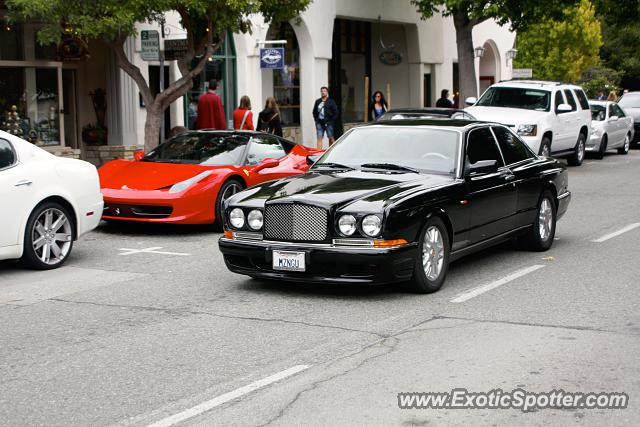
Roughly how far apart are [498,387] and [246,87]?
20.1 meters

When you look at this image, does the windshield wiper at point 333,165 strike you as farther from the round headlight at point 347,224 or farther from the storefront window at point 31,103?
the storefront window at point 31,103

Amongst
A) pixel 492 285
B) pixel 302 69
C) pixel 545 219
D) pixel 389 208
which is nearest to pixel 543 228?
pixel 545 219

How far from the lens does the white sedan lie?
32.2 feet

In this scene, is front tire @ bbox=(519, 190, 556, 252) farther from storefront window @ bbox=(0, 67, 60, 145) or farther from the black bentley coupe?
storefront window @ bbox=(0, 67, 60, 145)

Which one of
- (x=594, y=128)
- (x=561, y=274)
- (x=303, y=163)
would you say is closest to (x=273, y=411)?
(x=561, y=274)

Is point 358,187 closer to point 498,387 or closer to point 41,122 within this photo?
point 498,387

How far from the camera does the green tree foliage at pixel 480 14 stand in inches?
1045

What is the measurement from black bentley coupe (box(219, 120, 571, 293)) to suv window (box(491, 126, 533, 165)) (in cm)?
2

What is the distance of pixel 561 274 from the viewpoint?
962cm

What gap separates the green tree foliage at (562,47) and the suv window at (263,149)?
104 feet

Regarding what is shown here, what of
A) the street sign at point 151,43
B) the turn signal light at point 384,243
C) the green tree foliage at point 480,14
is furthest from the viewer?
the green tree foliage at point 480,14

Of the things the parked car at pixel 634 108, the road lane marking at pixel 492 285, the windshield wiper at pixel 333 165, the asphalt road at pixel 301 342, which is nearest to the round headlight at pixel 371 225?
the asphalt road at pixel 301 342

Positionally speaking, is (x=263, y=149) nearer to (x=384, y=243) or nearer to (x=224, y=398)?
(x=384, y=243)

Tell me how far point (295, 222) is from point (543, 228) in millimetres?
3665
